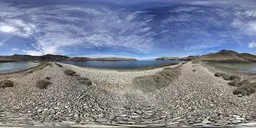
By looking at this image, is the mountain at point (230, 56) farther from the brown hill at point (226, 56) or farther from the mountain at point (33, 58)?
the mountain at point (33, 58)

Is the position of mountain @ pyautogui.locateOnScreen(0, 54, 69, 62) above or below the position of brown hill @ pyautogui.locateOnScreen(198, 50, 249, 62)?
below

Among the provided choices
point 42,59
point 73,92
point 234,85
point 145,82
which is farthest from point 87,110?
point 234,85

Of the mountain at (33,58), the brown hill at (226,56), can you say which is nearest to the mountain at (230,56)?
the brown hill at (226,56)

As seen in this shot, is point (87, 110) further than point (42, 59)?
No

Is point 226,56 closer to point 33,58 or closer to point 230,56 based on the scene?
point 230,56

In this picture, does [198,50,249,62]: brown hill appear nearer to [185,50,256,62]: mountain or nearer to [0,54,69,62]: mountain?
[185,50,256,62]: mountain

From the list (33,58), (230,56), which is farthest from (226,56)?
(33,58)

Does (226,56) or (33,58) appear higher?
(226,56)

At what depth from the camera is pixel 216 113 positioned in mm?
11500

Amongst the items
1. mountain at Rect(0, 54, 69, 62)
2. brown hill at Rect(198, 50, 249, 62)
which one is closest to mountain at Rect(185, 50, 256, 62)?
brown hill at Rect(198, 50, 249, 62)

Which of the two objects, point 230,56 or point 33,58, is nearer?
point 230,56

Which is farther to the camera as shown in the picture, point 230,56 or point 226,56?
point 226,56

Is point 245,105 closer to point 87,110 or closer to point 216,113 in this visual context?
point 216,113

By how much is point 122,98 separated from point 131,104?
1582 millimetres
